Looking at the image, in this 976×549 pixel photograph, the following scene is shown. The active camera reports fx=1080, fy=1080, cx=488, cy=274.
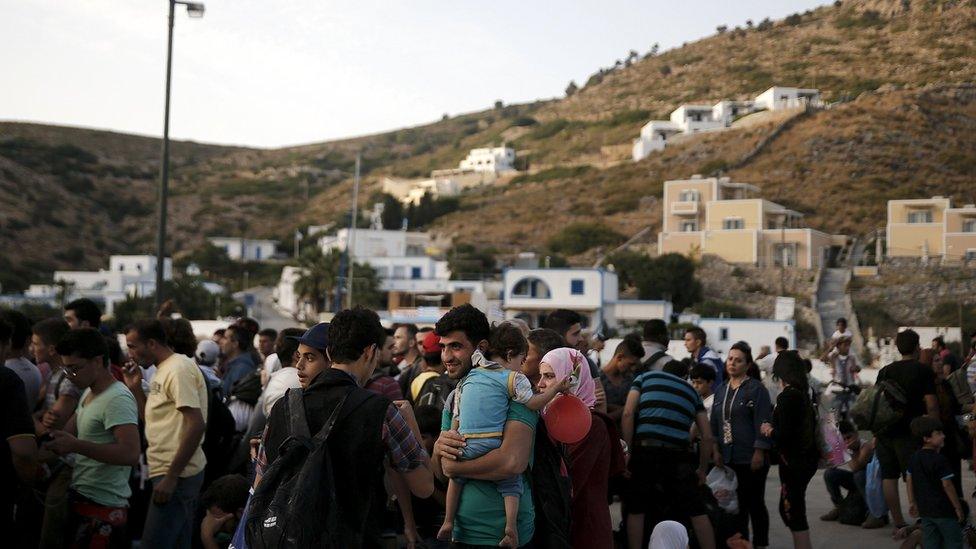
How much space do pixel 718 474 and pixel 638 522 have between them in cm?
143

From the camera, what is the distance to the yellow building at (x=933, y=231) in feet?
216

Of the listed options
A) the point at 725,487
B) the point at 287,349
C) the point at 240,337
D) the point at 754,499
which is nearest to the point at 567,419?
the point at 287,349

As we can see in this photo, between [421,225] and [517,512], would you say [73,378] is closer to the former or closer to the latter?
[517,512]

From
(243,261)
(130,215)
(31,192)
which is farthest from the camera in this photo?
(130,215)

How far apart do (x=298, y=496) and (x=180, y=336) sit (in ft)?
11.9

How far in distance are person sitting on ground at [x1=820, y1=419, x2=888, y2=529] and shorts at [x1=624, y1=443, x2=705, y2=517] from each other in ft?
9.87

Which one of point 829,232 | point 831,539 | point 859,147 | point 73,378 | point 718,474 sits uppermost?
point 859,147

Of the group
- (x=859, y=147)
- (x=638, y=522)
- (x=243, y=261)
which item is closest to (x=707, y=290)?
(x=859, y=147)

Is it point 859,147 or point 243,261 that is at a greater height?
point 859,147

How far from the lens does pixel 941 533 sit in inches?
296

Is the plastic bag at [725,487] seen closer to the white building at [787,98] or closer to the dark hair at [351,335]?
the dark hair at [351,335]

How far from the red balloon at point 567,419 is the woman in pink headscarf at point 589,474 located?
0.89 ft

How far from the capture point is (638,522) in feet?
Result: 23.9

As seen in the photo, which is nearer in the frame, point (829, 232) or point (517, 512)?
point (517, 512)
